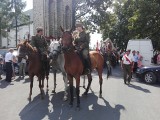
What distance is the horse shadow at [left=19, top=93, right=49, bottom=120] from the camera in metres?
9.16

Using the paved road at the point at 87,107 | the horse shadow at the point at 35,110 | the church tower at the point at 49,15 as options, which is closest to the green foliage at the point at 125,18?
the church tower at the point at 49,15

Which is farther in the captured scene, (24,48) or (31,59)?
(31,59)

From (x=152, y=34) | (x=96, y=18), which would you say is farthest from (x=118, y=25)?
(x=152, y=34)

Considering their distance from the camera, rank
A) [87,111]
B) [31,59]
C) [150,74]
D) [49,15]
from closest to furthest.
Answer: [87,111], [31,59], [150,74], [49,15]

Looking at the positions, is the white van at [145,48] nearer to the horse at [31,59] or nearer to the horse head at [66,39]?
the horse at [31,59]

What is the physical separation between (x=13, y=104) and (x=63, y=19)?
31.8 m

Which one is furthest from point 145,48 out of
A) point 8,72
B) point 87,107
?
point 87,107

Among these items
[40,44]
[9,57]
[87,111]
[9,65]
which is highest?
[40,44]

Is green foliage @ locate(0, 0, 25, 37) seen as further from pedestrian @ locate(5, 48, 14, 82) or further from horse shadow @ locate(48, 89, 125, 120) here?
horse shadow @ locate(48, 89, 125, 120)

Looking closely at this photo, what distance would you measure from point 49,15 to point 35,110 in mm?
30147

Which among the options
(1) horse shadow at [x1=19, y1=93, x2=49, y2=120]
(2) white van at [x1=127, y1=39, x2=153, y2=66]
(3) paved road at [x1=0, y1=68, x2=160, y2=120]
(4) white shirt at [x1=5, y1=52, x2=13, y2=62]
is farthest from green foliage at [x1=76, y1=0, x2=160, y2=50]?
(1) horse shadow at [x1=19, y1=93, x2=49, y2=120]

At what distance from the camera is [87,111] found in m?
9.87

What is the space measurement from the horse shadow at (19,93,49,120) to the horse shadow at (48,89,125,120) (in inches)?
9.9

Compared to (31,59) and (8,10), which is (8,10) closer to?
(8,10)
